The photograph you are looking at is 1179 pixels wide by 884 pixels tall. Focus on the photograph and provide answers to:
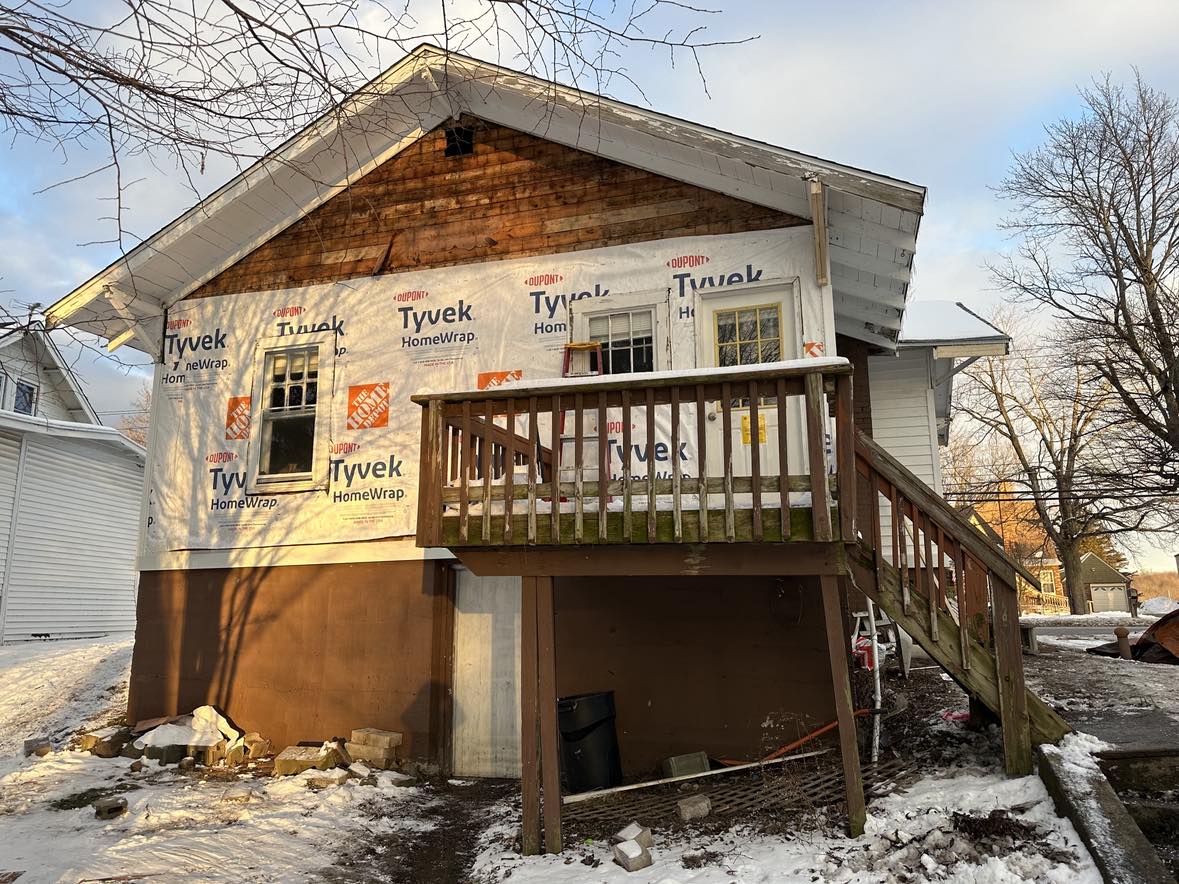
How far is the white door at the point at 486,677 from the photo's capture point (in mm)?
7641

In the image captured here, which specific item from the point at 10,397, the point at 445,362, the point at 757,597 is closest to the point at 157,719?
the point at 445,362

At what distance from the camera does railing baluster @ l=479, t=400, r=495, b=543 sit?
17.6ft

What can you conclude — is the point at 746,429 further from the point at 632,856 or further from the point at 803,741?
the point at 632,856

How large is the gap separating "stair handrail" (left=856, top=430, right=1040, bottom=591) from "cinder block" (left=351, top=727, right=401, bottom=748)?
507cm

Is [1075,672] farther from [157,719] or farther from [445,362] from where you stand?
[157,719]

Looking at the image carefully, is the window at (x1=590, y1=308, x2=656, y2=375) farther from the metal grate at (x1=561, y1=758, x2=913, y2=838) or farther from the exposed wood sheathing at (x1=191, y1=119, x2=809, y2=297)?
the metal grate at (x1=561, y1=758, x2=913, y2=838)

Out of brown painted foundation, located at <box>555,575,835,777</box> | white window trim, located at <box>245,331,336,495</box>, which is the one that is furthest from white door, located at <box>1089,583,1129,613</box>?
white window trim, located at <box>245,331,336,495</box>

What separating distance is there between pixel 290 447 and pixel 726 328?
16.6 ft

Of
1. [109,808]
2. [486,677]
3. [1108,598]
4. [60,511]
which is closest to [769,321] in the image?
[486,677]

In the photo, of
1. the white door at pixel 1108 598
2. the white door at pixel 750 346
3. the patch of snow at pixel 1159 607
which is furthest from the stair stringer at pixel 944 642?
the white door at pixel 1108 598

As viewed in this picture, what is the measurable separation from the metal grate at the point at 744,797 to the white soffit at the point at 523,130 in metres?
4.51

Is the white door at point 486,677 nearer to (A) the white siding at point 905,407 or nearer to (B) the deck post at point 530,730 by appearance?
(B) the deck post at point 530,730

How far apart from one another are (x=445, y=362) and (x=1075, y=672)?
7.95 metres

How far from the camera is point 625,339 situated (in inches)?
308
